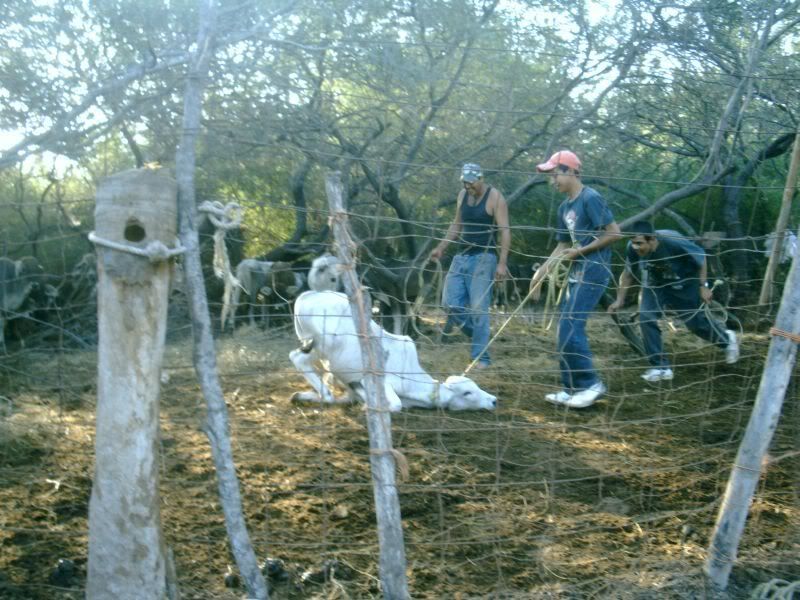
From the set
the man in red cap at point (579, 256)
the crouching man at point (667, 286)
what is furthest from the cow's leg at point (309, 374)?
the crouching man at point (667, 286)

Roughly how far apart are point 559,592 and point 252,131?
711 cm

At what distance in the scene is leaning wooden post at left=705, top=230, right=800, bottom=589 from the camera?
3.46 metres

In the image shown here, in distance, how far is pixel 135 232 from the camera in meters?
2.75

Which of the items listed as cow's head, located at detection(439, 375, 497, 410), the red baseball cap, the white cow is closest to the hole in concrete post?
the white cow

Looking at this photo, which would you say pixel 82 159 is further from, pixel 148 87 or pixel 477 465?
pixel 477 465

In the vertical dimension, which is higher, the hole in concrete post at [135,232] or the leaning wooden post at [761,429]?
the hole in concrete post at [135,232]

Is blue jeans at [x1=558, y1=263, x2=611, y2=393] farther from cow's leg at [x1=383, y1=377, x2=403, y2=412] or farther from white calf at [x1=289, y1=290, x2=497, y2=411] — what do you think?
cow's leg at [x1=383, y1=377, x2=403, y2=412]

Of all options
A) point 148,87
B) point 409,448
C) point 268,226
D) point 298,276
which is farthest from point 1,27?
point 409,448

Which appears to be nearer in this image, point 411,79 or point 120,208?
point 120,208

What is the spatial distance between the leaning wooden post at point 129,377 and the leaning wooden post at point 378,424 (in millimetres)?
575

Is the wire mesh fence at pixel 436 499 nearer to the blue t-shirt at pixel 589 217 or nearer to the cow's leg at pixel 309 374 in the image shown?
the cow's leg at pixel 309 374

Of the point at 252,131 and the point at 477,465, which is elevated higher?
the point at 252,131

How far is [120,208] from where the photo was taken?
271 centimetres

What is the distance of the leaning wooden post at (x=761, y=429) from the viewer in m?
3.46
